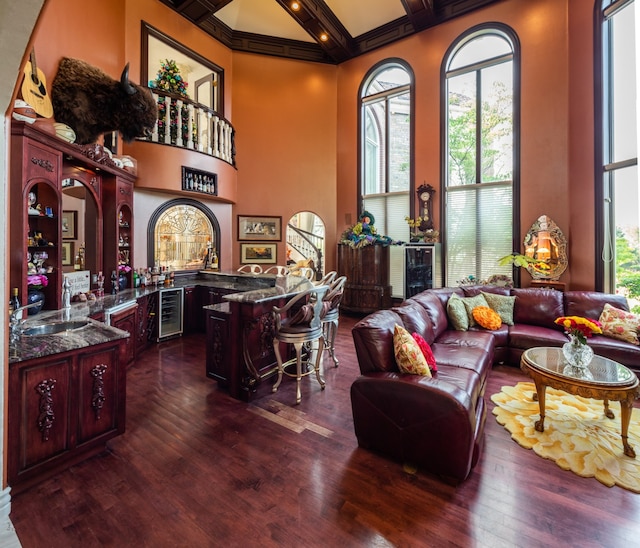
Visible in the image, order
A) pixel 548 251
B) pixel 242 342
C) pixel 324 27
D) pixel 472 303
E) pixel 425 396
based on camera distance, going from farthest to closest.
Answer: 1. pixel 324 27
2. pixel 548 251
3. pixel 472 303
4. pixel 242 342
5. pixel 425 396

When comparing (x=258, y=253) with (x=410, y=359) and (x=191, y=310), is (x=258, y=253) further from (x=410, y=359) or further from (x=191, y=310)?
(x=410, y=359)

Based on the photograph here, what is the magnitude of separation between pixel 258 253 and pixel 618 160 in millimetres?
6680

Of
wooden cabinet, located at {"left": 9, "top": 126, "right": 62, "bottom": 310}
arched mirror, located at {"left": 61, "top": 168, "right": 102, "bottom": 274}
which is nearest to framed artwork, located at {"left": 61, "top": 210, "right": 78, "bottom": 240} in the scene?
arched mirror, located at {"left": 61, "top": 168, "right": 102, "bottom": 274}

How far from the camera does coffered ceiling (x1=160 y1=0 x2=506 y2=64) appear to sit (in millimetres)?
6078

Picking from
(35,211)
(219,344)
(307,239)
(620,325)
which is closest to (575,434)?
(620,325)

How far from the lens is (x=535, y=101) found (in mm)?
5633

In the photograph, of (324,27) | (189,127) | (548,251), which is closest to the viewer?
(548,251)

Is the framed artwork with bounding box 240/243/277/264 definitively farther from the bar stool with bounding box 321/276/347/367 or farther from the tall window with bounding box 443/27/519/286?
the tall window with bounding box 443/27/519/286

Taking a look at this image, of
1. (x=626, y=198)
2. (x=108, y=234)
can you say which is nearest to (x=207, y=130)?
(x=108, y=234)

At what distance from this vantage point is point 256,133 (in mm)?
7457

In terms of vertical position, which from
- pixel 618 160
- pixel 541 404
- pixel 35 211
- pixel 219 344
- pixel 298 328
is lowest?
pixel 541 404

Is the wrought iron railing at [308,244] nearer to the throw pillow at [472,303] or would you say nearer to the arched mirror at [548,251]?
the throw pillow at [472,303]

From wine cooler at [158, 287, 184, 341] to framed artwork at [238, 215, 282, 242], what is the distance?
8.17 ft

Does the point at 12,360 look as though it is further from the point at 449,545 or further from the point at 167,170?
the point at 167,170
